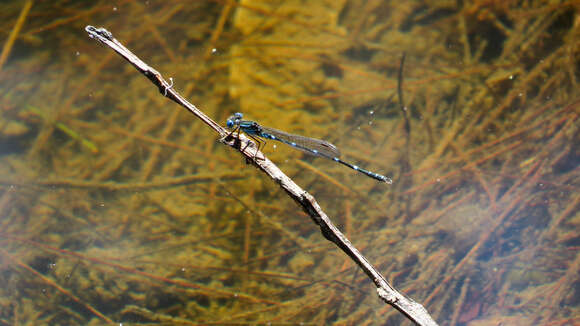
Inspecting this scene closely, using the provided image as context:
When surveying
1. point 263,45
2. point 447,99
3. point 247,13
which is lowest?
point 447,99

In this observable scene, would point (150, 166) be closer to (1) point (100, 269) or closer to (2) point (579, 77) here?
(1) point (100, 269)

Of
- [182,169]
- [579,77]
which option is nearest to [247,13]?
[182,169]

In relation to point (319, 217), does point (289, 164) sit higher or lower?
higher

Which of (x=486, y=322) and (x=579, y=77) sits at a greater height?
(x=579, y=77)

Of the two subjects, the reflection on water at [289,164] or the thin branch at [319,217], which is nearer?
the thin branch at [319,217]

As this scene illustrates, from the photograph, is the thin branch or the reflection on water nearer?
the thin branch

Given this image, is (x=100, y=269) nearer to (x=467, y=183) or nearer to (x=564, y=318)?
(x=467, y=183)

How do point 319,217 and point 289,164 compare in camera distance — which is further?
point 289,164
